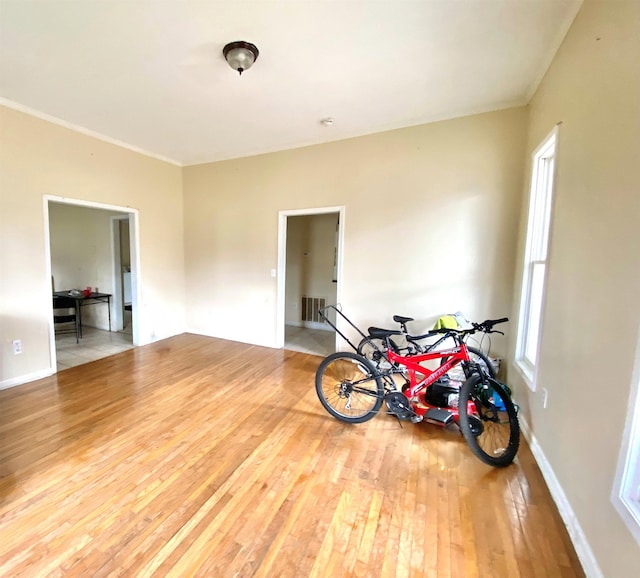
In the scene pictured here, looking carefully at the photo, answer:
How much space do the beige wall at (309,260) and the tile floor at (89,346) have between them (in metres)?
2.87

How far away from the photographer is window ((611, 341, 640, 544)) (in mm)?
1082

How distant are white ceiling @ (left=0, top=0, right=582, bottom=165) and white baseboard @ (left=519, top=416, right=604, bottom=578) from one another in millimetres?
2812

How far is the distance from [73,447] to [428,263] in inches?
139

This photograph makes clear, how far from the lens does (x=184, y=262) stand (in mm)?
4949

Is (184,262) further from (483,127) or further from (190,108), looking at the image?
(483,127)

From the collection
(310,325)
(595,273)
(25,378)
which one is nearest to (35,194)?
(25,378)

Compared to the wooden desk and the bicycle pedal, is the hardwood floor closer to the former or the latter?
the bicycle pedal

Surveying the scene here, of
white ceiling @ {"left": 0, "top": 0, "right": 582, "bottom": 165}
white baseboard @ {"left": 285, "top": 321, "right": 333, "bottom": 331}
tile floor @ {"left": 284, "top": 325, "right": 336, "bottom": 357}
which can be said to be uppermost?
white ceiling @ {"left": 0, "top": 0, "right": 582, "bottom": 165}

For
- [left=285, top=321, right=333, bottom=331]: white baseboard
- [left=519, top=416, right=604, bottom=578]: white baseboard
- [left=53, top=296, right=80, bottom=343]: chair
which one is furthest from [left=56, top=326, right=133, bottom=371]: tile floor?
[left=519, top=416, right=604, bottom=578]: white baseboard

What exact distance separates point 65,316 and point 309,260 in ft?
13.4

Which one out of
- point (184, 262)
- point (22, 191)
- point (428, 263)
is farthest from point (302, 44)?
point (184, 262)

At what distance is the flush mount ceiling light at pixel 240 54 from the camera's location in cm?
203

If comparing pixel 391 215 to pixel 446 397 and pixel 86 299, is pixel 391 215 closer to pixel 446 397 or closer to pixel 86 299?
pixel 446 397

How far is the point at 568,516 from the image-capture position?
150cm
